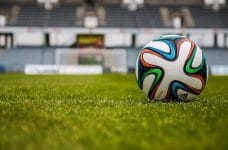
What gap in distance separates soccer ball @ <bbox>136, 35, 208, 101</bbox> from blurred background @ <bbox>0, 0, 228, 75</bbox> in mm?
26860

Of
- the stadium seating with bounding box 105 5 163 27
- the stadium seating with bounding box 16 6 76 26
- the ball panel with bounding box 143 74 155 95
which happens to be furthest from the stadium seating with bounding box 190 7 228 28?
the ball panel with bounding box 143 74 155 95

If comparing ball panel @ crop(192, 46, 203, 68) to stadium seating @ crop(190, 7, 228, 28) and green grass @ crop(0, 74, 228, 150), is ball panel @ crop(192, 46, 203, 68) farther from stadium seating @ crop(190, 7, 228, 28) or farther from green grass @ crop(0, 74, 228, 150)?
stadium seating @ crop(190, 7, 228, 28)

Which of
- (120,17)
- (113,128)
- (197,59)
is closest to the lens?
(113,128)

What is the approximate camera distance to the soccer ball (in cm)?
600

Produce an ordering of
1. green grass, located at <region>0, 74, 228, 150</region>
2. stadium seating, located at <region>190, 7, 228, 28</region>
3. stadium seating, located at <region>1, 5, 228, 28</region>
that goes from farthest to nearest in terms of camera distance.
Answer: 1. stadium seating, located at <region>190, 7, 228, 28</region>
2. stadium seating, located at <region>1, 5, 228, 28</region>
3. green grass, located at <region>0, 74, 228, 150</region>

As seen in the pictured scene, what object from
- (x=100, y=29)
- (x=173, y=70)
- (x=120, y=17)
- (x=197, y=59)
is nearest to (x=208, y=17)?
(x=120, y=17)

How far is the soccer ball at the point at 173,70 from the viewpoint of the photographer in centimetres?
600

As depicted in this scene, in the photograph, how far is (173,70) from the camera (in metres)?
5.99

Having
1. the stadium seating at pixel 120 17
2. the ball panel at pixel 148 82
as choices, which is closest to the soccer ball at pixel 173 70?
the ball panel at pixel 148 82

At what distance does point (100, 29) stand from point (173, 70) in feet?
105

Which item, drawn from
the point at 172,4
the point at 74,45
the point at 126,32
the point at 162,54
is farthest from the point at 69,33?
the point at 162,54

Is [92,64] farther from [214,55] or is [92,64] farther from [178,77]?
[178,77]

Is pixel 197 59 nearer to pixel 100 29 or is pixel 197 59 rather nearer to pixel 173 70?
pixel 173 70

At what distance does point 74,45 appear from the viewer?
38719mm
